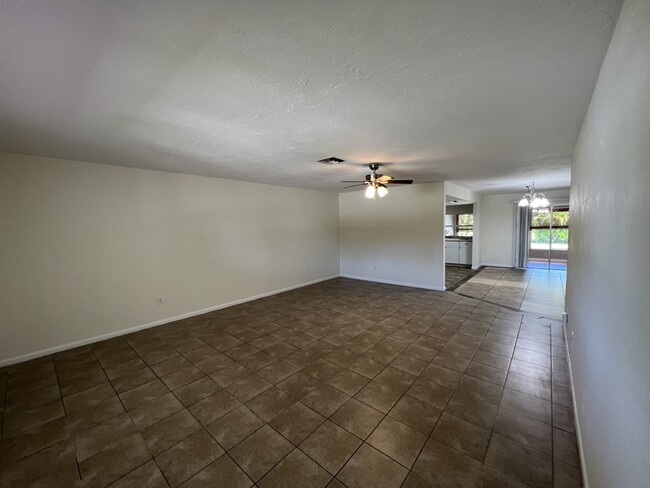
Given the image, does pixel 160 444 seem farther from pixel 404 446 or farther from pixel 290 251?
pixel 290 251

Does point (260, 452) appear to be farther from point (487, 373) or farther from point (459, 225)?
point (459, 225)

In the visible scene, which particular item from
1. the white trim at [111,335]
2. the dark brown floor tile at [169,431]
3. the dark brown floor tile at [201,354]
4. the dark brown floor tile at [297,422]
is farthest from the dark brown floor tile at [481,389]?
the white trim at [111,335]

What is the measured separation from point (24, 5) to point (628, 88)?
7.81 ft

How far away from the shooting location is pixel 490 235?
27.9 ft

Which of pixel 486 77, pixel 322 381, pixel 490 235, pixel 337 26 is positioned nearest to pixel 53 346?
pixel 322 381

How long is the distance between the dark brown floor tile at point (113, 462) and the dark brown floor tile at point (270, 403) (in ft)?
2.51

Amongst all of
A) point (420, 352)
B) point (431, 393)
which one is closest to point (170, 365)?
point (431, 393)

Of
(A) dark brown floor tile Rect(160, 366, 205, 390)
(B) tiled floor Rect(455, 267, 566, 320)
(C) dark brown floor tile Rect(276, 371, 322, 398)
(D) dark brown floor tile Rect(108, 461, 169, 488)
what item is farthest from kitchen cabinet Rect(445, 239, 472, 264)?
(D) dark brown floor tile Rect(108, 461, 169, 488)

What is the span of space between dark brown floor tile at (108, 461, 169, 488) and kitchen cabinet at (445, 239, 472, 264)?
29.8 ft

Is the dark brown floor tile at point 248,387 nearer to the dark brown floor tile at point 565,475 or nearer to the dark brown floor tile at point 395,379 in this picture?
the dark brown floor tile at point 395,379

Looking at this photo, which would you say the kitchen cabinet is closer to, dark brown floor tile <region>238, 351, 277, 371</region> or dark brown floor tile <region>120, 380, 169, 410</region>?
dark brown floor tile <region>238, 351, 277, 371</region>

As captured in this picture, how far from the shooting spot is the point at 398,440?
72.4 inches

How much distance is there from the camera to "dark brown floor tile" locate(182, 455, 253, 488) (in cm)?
154

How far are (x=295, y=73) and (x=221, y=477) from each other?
252cm
